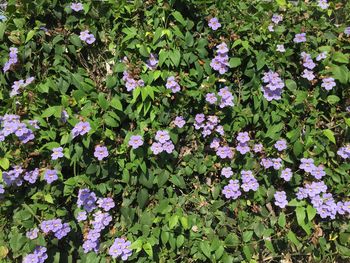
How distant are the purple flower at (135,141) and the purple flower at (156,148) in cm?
10

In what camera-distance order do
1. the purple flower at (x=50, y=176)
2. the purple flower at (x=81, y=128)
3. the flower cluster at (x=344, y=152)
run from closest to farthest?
1. the purple flower at (x=81, y=128)
2. the purple flower at (x=50, y=176)
3. the flower cluster at (x=344, y=152)

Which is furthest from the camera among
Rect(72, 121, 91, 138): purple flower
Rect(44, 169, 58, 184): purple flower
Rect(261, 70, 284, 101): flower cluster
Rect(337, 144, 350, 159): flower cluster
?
Rect(337, 144, 350, 159): flower cluster

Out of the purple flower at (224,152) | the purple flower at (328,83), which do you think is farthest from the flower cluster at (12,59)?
the purple flower at (328,83)

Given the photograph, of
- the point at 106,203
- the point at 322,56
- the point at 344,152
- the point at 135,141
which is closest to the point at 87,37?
the point at 135,141

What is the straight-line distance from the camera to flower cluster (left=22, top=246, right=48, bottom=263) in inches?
97.7

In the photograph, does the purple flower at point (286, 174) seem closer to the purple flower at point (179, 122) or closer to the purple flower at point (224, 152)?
the purple flower at point (224, 152)

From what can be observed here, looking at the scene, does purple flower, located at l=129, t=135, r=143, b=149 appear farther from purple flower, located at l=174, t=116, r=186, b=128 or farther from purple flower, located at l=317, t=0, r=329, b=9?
purple flower, located at l=317, t=0, r=329, b=9

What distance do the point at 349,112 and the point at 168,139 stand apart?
1.26 m

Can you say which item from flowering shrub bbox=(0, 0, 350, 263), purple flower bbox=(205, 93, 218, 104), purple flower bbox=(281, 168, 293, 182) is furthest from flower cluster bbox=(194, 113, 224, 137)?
purple flower bbox=(281, 168, 293, 182)

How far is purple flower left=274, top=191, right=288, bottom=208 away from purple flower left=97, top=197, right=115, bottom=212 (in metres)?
1.09

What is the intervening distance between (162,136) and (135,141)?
175 millimetres

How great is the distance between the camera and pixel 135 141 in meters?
2.42

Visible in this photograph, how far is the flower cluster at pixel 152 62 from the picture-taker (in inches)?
99.0

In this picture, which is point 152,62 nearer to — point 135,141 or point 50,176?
point 135,141
